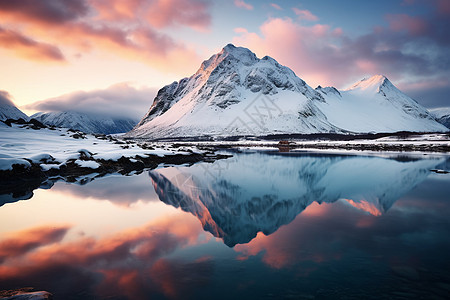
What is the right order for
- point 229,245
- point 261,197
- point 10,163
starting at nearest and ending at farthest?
point 229,245 < point 261,197 < point 10,163

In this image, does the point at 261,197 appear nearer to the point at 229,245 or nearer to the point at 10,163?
the point at 229,245

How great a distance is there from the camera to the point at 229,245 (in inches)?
285

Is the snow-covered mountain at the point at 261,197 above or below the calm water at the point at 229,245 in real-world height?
below

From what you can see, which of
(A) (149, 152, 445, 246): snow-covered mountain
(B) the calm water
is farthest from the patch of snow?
(A) (149, 152, 445, 246): snow-covered mountain

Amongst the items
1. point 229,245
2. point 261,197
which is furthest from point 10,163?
point 229,245

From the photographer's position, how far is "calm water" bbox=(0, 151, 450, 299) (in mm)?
4991

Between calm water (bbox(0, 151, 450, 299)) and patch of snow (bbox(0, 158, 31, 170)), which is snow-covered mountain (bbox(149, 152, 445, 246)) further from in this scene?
patch of snow (bbox(0, 158, 31, 170))

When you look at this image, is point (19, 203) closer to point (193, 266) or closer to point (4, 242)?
point (4, 242)

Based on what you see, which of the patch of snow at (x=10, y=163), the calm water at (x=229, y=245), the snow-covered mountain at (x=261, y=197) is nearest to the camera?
the calm water at (x=229, y=245)

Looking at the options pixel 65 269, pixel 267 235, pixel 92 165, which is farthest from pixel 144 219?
pixel 92 165

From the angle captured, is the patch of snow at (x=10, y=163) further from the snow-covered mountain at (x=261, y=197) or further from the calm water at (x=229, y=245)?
the snow-covered mountain at (x=261, y=197)

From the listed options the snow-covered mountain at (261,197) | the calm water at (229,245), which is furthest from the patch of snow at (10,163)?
the snow-covered mountain at (261,197)

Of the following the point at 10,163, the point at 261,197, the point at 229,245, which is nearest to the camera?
the point at 229,245

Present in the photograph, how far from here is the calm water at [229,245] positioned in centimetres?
499
